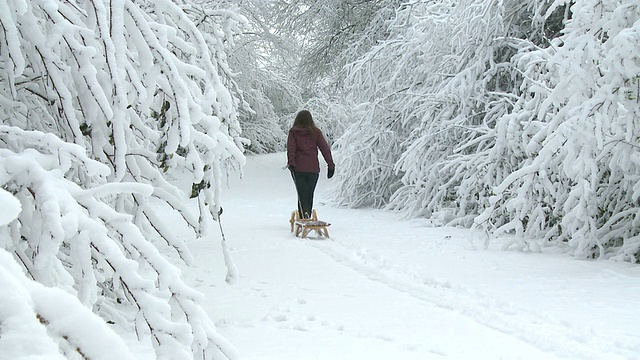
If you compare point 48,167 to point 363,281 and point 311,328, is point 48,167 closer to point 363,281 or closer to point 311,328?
point 311,328

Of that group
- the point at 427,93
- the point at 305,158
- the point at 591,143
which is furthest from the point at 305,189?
the point at 591,143

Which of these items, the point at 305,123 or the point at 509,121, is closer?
the point at 509,121

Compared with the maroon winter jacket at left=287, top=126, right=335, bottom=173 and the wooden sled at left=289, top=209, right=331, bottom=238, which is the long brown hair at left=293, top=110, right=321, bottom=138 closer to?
the maroon winter jacket at left=287, top=126, right=335, bottom=173

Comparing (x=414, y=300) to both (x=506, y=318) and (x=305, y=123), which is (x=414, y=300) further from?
(x=305, y=123)

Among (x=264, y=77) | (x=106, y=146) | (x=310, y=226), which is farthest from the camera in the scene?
(x=264, y=77)

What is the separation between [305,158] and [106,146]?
608 cm

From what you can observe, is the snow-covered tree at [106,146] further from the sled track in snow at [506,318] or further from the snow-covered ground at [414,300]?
the sled track in snow at [506,318]

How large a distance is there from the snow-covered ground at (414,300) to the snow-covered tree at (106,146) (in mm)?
834

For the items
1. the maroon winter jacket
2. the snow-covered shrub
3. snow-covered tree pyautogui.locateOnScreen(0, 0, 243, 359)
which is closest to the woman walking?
the maroon winter jacket

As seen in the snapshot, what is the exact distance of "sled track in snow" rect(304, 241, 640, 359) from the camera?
3383mm

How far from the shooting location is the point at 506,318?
4.01 m

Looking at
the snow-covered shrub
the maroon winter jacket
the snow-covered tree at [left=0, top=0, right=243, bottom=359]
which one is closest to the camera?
the snow-covered tree at [left=0, top=0, right=243, bottom=359]

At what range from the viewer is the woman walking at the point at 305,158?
8.87 metres

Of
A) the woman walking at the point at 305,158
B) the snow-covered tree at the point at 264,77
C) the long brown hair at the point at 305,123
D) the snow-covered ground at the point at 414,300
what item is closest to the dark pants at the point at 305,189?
the woman walking at the point at 305,158
